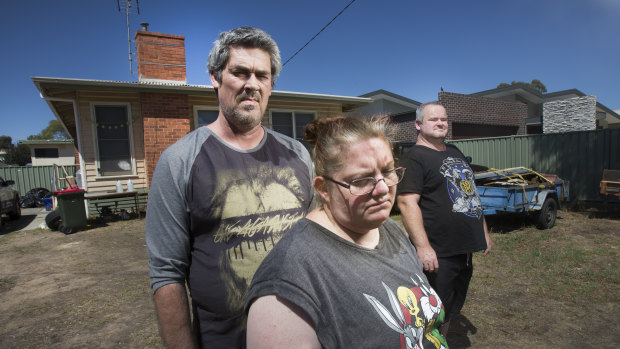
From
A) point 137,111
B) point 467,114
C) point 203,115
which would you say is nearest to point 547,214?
point 203,115

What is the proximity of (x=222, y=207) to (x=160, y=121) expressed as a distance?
9053 millimetres

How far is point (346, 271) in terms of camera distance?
1031 millimetres

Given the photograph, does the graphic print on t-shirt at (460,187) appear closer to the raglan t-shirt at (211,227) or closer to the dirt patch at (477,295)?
the dirt patch at (477,295)

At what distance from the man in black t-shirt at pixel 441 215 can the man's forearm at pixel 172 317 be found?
5.68 feet

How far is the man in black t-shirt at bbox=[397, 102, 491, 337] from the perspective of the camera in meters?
2.58

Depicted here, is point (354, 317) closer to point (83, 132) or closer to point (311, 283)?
point (311, 283)

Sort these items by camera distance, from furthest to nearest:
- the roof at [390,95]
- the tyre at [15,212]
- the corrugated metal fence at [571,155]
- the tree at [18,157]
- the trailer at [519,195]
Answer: the tree at [18,157] → the roof at [390,95] → the tyre at [15,212] → the corrugated metal fence at [571,155] → the trailer at [519,195]

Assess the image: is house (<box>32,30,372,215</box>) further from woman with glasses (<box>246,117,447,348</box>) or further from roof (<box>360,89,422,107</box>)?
roof (<box>360,89,422,107</box>)

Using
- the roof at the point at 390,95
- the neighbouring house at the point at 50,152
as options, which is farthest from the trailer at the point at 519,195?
the neighbouring house at the point at 50,152

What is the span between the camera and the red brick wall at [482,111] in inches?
601

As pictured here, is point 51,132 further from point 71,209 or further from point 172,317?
point 172,317

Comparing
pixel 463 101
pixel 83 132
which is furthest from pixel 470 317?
pixel 463 101

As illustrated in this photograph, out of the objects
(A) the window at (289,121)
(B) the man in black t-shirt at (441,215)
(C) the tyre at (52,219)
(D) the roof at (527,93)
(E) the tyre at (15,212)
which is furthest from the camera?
(D) the roof at (527,93)

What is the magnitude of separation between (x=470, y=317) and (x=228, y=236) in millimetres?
3428
